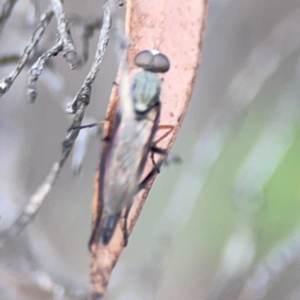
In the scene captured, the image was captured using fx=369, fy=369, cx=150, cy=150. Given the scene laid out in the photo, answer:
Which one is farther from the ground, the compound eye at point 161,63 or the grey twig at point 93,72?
the compound eye at point 161,63

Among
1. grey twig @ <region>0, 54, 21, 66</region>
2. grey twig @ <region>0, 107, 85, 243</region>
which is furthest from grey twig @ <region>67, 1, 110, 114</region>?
grey twig @ <region>0, 54, 21, 66</region>

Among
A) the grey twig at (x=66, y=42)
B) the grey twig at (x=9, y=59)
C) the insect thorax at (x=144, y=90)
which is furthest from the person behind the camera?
the grey twig at (x=9, y=59)

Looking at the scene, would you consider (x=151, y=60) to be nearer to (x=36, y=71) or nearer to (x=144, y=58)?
(x=144, y=58)

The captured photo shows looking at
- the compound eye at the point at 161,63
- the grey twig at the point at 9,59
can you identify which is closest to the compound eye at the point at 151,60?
the compound eye at the point at 161,63

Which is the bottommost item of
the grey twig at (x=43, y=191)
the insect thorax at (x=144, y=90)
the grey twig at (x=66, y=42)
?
the grey twig at (x=43, y=191)

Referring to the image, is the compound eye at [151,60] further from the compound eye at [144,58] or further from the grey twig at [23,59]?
the grey twig at [23,59]

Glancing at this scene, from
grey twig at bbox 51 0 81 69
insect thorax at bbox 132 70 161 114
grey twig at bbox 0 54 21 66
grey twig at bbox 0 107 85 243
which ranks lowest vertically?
grey twig at bbox 0 107 85 243

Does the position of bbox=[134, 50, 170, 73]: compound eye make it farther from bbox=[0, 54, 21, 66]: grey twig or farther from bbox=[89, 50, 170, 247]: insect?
bbox=[0, 54, 21, 66]: grey twig

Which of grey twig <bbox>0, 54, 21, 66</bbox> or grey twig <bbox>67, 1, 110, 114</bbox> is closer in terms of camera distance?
grey twig <bbox>67, 1, 110, 114</bbox>
